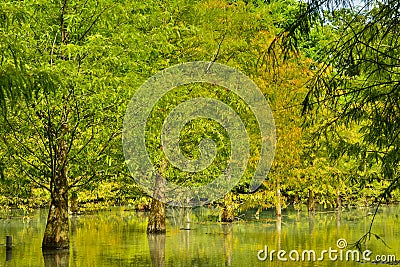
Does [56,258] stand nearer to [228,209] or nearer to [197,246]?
[197,246]

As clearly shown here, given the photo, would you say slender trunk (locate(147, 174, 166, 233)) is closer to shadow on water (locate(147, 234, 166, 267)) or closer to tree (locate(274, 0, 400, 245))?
shadow on water (locate(147, 234, 166, 267))

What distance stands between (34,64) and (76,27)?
4254mm

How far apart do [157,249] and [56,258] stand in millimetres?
4787

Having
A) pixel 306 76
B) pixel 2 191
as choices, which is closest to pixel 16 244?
pixel 2 191

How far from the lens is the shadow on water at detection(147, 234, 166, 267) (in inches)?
957

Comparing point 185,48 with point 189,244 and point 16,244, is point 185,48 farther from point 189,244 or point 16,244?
point 16,244

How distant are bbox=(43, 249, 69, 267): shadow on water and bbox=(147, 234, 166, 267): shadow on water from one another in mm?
3080

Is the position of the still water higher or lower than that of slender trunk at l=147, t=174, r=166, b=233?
lower

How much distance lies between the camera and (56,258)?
1022 inches

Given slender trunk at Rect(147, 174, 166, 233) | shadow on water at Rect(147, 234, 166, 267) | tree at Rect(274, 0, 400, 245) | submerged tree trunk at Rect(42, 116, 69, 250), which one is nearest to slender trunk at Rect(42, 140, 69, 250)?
submerged tree trunk at Rect(42, 116, 69, 250)

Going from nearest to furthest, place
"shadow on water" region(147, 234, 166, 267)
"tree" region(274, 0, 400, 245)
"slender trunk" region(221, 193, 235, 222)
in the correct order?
"tree" region(274, 0, 400, 245), "shadow on water" region(147, 234, 166, 267), "slender trunk" region(221, 193, 235, 222)

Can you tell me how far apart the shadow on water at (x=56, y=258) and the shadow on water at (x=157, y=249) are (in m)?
3.08

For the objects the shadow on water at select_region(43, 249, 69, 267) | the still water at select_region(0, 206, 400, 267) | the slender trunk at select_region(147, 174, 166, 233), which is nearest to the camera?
the shadow on water at select_region(43, 249, 69, 267)

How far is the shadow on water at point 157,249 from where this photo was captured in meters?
24.3
